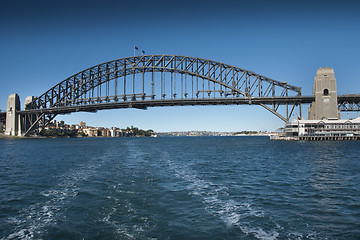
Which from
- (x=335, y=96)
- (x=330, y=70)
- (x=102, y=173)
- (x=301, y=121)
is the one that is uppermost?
(x=330, y=70)

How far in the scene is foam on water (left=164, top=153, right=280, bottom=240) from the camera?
8312 millimetres

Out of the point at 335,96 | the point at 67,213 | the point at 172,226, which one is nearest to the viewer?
the point at 172,226

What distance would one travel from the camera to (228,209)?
10.5 m

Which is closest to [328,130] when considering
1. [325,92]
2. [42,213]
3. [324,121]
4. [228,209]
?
[324,121]

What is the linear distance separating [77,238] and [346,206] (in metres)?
10.0

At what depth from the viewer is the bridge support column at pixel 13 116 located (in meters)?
103

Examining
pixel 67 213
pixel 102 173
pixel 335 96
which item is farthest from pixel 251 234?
pixel 335 96

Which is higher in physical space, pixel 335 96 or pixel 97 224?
pixel 335 96

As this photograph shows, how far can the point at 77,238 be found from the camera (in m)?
7.67

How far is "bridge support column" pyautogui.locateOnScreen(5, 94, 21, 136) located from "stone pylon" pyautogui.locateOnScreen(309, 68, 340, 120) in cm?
10170

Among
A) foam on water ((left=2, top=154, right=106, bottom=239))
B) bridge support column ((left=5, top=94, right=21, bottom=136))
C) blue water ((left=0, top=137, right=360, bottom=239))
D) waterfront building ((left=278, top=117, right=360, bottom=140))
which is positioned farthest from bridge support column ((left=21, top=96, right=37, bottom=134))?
foam on water ((left=2, top=154, right=106, bottom=239))

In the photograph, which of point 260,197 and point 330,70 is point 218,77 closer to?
point 330,70

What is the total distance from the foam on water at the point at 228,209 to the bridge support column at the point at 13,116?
106674mm

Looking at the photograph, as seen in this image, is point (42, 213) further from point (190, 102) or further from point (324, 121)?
point (324, 121)
